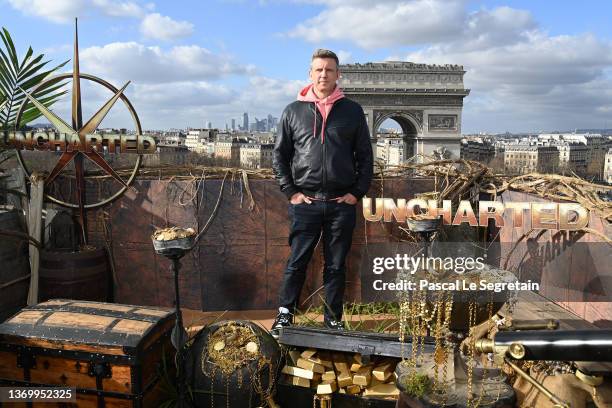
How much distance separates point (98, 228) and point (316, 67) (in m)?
2.80

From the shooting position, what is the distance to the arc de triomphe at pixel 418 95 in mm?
48719

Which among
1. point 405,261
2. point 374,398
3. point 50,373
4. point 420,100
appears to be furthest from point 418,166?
point 420,100

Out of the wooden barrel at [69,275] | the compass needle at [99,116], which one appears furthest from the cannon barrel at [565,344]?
the compass needle at [99,116]

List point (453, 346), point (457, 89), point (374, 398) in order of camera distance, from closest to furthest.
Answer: point (453, 346)
point (374, 398)
point (457, 89)

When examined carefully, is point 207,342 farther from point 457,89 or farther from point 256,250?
point 457,89

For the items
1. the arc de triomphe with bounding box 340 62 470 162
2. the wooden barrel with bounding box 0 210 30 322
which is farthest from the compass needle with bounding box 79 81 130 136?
the arc de triomphe with bounding box 340 62 470 162

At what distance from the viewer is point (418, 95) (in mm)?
49312

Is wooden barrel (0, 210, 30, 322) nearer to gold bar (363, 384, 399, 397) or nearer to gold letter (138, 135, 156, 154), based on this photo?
gold letter (138, 135, 156, 154)

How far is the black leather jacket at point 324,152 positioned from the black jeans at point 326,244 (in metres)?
0.14

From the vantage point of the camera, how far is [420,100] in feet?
163

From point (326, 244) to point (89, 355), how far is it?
5.95 feet

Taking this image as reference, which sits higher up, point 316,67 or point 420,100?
point 420,100

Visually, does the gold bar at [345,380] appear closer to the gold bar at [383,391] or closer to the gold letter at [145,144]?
the gold bar at [383,391]

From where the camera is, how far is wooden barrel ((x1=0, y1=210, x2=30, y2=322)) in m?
4.19
